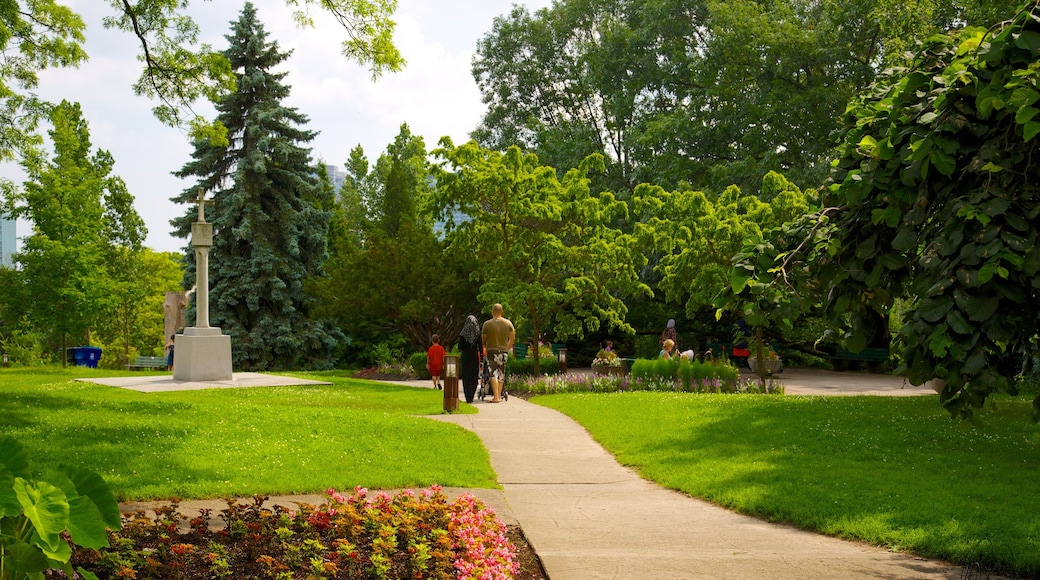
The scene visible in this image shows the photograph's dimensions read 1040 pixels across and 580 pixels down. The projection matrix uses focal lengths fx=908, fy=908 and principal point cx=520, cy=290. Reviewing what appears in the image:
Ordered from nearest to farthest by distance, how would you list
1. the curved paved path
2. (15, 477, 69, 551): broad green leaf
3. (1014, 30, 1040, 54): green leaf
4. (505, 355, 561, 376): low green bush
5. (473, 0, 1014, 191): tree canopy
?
(15, 477, 69, 551): broad green leaf < (1014, 30, 1040, 54): green leaf < the curved paved path < (505, 355, 561, 376): low green bush < (473, 0, 1014, 191): tree canopy

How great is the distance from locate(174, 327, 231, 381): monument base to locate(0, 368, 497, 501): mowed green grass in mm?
6343

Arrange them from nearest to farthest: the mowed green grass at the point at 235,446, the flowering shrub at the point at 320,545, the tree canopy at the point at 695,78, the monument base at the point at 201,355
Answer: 1. the flowering shrub at the point at 320,545
2. the mowed green grass at the point at 235,446
3. the monument base at the point at 201,355
4. the tree canopy at the point at 695,78

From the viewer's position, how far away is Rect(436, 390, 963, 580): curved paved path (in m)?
6.00

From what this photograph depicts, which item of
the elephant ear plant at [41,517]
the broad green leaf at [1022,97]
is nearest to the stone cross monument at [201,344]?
the elephant ear plant at [41,517]

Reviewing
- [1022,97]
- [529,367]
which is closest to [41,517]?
[1022,97]

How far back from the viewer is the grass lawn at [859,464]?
710 cm

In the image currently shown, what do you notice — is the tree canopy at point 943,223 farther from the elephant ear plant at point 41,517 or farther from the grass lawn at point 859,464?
the elephant ear plant at point 41,517

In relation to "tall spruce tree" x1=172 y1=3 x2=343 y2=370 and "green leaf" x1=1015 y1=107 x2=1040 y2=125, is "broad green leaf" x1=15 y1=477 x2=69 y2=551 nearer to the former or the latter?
"green leaf" x1=1015 y1=107 x2=1040 y2=125

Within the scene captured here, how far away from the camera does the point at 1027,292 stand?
371 cm

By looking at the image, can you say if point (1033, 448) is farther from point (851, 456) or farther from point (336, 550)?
point (336, 550)

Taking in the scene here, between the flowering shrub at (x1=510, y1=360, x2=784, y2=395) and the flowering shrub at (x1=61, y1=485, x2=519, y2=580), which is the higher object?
the flowering shrub at (x1=510, y1=360, x2=784, y2=395)

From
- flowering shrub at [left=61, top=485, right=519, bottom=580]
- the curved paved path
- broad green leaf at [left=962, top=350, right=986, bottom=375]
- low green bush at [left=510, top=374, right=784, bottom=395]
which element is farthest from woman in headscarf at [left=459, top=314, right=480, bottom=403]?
broad green leaf at [left=962, top=350, right=986, bottom=375]

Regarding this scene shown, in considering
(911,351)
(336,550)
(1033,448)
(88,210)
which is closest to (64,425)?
(336,550)

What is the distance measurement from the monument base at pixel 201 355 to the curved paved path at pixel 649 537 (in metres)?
13.2
